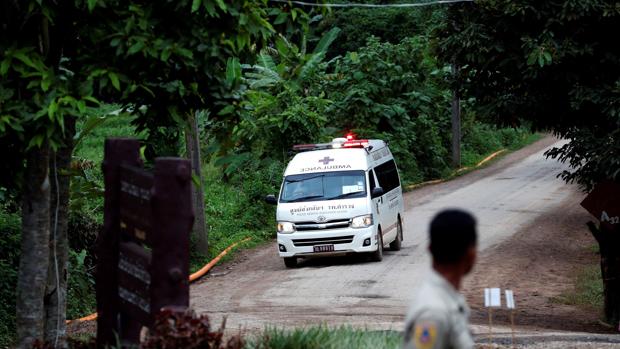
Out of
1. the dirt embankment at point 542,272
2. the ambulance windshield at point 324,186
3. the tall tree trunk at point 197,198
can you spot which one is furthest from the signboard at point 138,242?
the ambulance windshield at point 324,186

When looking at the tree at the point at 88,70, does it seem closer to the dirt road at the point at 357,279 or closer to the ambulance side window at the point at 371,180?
the dirt road at the point at 357,279

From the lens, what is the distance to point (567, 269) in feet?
73.4

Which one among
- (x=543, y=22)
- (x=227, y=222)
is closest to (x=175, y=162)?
(x=543, y=22)

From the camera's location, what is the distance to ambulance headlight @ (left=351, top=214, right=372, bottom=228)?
21.6 meters

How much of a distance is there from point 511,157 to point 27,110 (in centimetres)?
4310

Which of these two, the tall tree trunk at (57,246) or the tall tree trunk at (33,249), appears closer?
the tall tree trunk at (33,249)

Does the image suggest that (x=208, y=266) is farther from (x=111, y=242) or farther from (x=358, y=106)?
(x=358, y=106)

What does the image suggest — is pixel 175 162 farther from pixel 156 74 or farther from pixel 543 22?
pixel 543 22

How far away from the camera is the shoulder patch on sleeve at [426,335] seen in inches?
180

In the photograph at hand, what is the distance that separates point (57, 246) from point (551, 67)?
1059cm

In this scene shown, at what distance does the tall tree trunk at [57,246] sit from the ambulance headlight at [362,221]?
11616 millimetres

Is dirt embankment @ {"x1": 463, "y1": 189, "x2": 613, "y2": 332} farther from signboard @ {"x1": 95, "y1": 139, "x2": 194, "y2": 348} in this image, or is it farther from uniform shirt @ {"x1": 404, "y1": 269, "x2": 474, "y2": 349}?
uniform shirt @ {"x1": 404, "y1": 269, "x2": 474, "y2": 349}

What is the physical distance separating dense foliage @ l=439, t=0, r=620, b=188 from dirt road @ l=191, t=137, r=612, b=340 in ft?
10.7

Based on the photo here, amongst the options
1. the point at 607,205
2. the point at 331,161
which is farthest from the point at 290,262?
the point at 607,205
